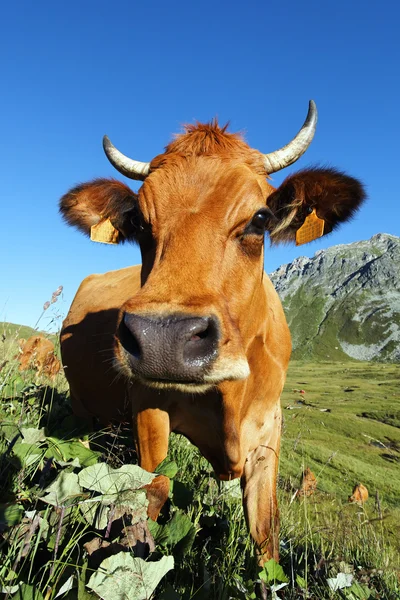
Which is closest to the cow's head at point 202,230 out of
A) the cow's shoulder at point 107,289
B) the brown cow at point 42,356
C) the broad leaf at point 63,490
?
the broad leaf at point 63,490

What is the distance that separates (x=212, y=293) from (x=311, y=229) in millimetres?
1903

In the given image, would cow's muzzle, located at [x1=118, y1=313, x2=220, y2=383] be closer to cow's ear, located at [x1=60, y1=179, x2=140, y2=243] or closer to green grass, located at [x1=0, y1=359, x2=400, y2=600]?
green grass, located at [x1=0, y1=359, x2=400, y2=600]

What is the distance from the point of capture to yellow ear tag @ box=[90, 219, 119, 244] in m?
A: 5.42

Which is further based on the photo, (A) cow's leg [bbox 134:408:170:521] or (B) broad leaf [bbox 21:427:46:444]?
(A) cow's leg [bbox 134:408:170:521]

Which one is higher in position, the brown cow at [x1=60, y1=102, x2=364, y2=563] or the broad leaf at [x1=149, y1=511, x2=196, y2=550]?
the brown cow at [x1=60, y1=102, x2=364, y2=563]

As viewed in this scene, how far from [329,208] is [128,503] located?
10.9 ft

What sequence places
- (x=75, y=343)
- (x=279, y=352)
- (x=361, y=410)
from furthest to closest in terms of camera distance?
(x=361, y=410) → (x=75, y=343) → (x=279, y=352)

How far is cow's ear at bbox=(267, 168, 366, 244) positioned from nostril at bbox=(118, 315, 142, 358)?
2.17 metres

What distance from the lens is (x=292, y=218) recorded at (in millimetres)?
4535

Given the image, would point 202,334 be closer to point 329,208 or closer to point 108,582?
point 108,582

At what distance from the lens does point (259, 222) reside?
393 centimetres

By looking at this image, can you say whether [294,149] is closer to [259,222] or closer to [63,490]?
[259,222]

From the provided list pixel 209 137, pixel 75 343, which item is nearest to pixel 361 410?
pixel 75 343

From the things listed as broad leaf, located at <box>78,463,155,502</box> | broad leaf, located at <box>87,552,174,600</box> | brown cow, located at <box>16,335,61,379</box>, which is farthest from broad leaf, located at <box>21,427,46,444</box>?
brown cow, located at <box>16,335,61,379</box>
